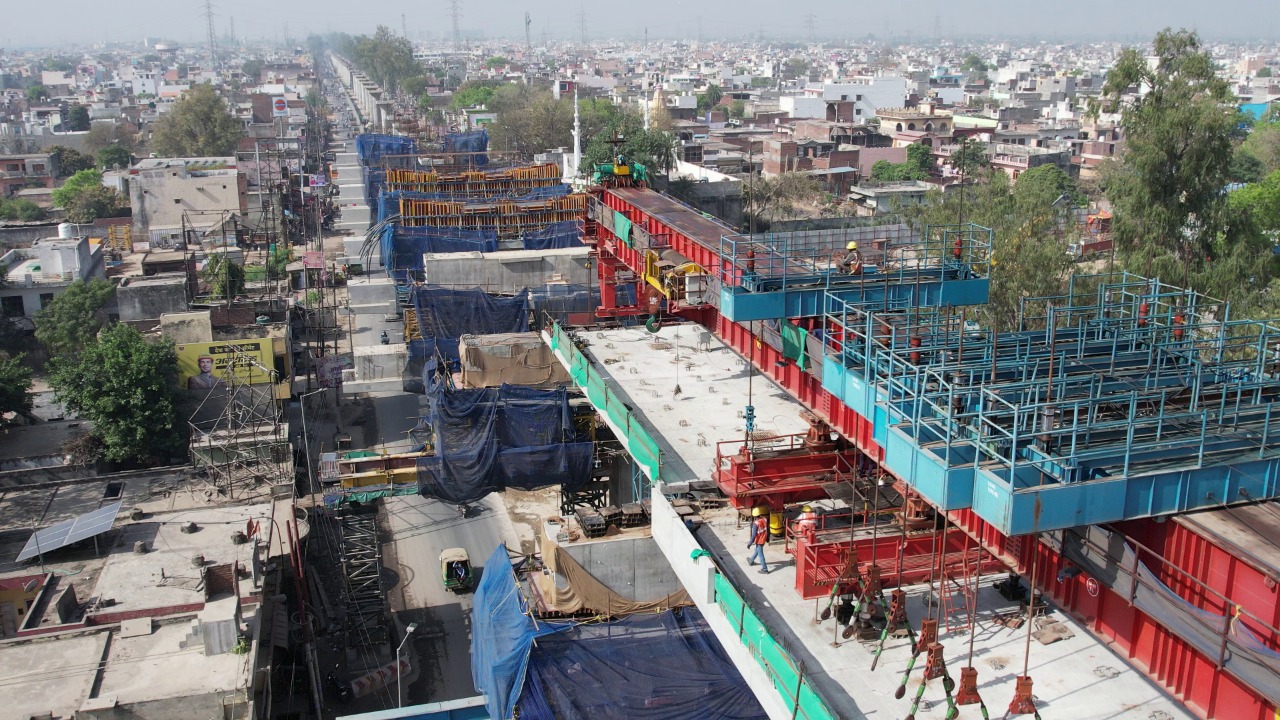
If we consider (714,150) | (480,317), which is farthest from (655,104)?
(480,317)

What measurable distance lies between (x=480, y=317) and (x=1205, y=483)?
70.2ft

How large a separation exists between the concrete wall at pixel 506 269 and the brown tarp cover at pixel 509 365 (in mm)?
7052

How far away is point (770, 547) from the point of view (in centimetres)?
1429

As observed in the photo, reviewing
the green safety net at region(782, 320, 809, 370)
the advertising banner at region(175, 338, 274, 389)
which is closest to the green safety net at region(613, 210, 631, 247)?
the green safety net at region(782, 320, 809, 370)

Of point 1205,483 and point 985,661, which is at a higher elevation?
point 1205,483

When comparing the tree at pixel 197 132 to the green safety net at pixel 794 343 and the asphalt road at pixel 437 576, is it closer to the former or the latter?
the asphalt road at pixel 437 576

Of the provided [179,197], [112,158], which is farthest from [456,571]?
[112,158]

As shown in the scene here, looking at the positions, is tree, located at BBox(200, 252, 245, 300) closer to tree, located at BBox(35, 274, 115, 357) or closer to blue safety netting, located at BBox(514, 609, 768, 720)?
tree, located at BBox(35, 274, 115, 357)

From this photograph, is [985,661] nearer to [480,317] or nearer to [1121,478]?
[1121,478]

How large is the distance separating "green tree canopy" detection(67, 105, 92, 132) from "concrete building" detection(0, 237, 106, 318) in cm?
6661

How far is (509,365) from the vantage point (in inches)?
1006

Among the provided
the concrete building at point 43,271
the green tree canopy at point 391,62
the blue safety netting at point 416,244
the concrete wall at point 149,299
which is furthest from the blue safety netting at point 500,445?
the green tree canopy at point 391,62

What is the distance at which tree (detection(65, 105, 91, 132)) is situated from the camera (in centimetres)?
10075

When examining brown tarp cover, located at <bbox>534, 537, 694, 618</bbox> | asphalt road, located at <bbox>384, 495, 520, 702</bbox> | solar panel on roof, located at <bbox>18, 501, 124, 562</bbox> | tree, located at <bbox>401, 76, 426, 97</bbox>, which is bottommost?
asphalt road, located at <bbox>384, 495, 520, 702</bbox>
